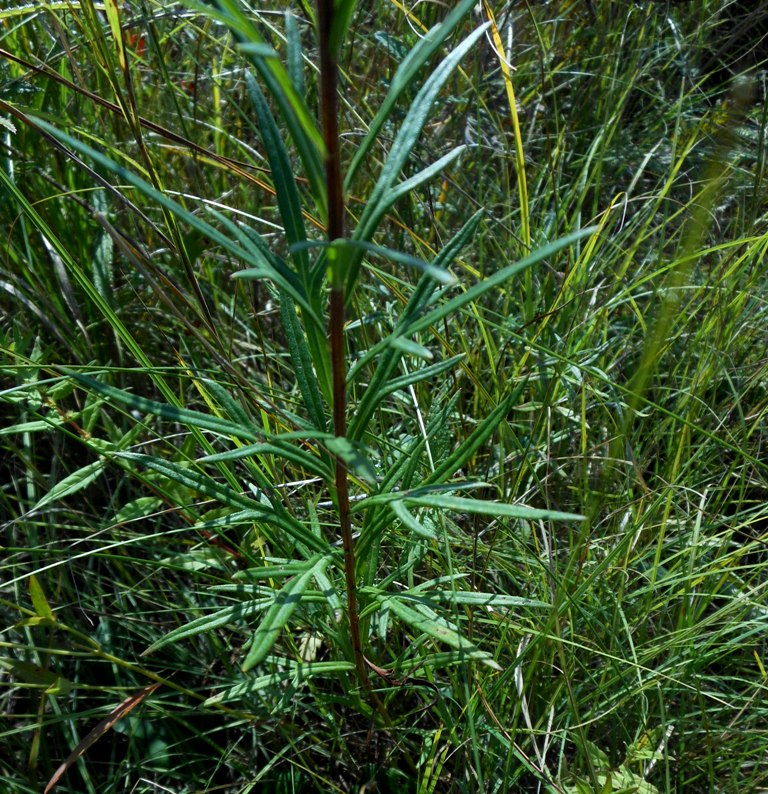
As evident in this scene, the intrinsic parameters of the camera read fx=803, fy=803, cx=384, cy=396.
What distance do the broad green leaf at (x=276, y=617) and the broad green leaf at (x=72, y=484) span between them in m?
0.55

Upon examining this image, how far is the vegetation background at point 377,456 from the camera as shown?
93 cm

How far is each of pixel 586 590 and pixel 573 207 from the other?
41.6 inches

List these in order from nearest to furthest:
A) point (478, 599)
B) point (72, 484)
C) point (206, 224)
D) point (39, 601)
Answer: point (206, 224) < point (478, 599) < point (39, 601) < point (72, 484)

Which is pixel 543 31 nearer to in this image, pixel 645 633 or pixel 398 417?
pixel 398 417

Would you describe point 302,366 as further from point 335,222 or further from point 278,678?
point 278,678

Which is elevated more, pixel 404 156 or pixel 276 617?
pixel 404 156

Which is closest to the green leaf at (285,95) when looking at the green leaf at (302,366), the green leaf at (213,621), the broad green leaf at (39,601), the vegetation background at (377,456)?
the vegetation background at (377,456)

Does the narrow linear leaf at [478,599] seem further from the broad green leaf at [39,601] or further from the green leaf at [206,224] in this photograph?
the broad green leaf at [39,601]

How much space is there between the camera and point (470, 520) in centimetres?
141

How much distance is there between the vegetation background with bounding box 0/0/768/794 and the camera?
3.04 feet

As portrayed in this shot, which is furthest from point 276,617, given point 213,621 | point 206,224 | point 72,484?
point 72,484

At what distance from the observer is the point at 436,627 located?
34.2 inches

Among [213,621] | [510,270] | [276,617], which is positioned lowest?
[213,621]

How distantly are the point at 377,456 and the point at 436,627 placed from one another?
0.66 feet
